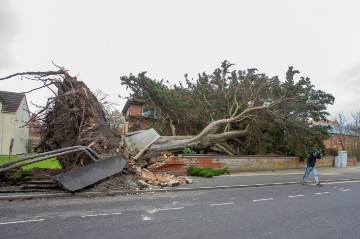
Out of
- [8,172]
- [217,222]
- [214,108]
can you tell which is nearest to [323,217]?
[217,222]

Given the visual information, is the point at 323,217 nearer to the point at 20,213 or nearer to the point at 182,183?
the point at 182,183

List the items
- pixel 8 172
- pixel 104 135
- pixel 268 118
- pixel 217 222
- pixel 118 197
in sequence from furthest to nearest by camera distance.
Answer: pixel 268 118 → pixel 104 135 → pixel 8 172 → pixel 118 197 → pixel 217 222

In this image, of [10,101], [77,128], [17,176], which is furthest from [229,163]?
[10,101]

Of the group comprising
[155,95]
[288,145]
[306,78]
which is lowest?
[288,145]

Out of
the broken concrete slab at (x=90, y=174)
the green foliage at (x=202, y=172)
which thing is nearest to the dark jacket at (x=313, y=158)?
the green foliage at (x=202, y=172)

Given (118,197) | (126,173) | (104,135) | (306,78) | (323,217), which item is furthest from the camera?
(306,78)

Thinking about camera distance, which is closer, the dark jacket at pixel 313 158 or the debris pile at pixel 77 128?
the debris pile at pixel 77 128

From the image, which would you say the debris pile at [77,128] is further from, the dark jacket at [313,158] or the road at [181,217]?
the dark jacket at [313,158]

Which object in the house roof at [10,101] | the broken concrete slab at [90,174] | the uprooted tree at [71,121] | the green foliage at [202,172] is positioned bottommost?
the green foliage at [202,172]

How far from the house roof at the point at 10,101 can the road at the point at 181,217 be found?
3140 cm

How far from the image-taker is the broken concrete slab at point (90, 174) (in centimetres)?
952

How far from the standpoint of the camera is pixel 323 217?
289 inches

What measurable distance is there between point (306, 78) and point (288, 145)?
217 inches

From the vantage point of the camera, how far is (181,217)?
690 cm
